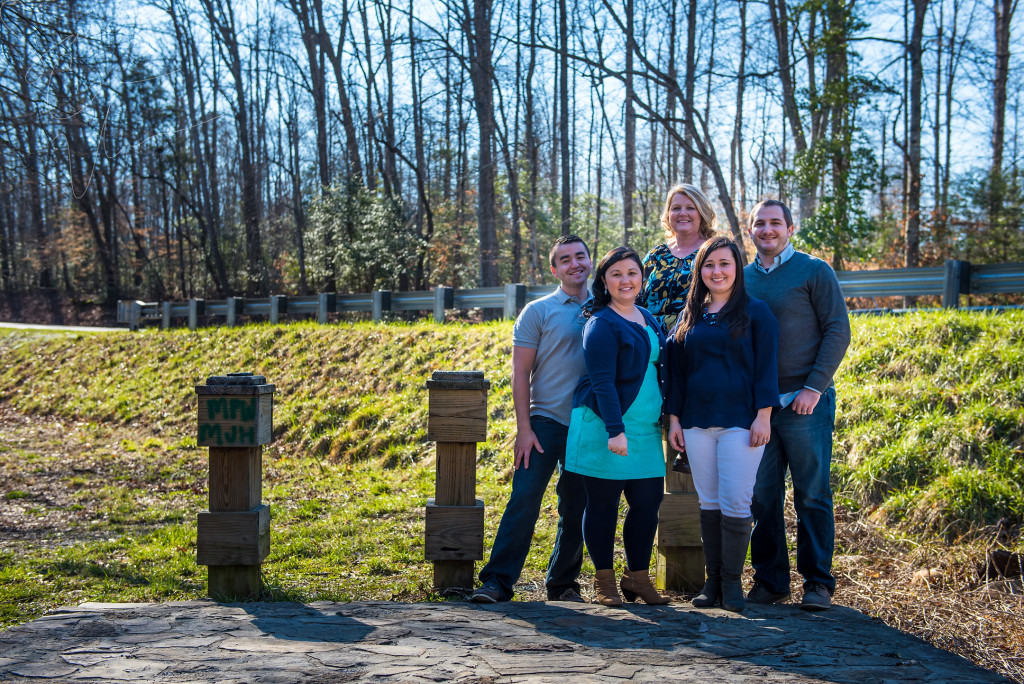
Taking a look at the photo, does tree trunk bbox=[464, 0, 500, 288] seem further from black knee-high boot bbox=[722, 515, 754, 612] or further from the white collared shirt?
black knee-high boot bbox=[722, 515, 754, 612]

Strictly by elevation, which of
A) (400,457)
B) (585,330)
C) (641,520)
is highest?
(585,330)

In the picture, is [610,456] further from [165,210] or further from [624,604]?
[165,210]

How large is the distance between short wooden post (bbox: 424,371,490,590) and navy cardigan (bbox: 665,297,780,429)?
1.10m

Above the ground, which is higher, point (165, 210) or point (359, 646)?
point (165, 210)

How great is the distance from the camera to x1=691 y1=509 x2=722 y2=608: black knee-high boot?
3736 mm

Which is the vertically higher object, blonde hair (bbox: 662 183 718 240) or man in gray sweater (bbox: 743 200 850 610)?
blonde hair (bbox: 662 183 718 240)

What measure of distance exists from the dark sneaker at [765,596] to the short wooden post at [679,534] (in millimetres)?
348

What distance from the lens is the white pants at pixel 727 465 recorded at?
3611mm

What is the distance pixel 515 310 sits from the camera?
39.5ft

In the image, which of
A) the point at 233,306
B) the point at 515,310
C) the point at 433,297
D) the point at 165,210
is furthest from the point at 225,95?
the point at 515,310

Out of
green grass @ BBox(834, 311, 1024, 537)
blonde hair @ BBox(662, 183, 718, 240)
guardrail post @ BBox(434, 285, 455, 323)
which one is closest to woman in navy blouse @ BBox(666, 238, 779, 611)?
blonde hair @ BBox(662, 183, 718, 240)

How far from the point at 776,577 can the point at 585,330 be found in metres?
1.64

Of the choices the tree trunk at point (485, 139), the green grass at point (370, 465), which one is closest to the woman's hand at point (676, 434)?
the green grass at point (370, 465)

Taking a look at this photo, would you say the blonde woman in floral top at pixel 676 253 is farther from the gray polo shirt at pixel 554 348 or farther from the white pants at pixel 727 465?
the white pants at pixel 727 465
